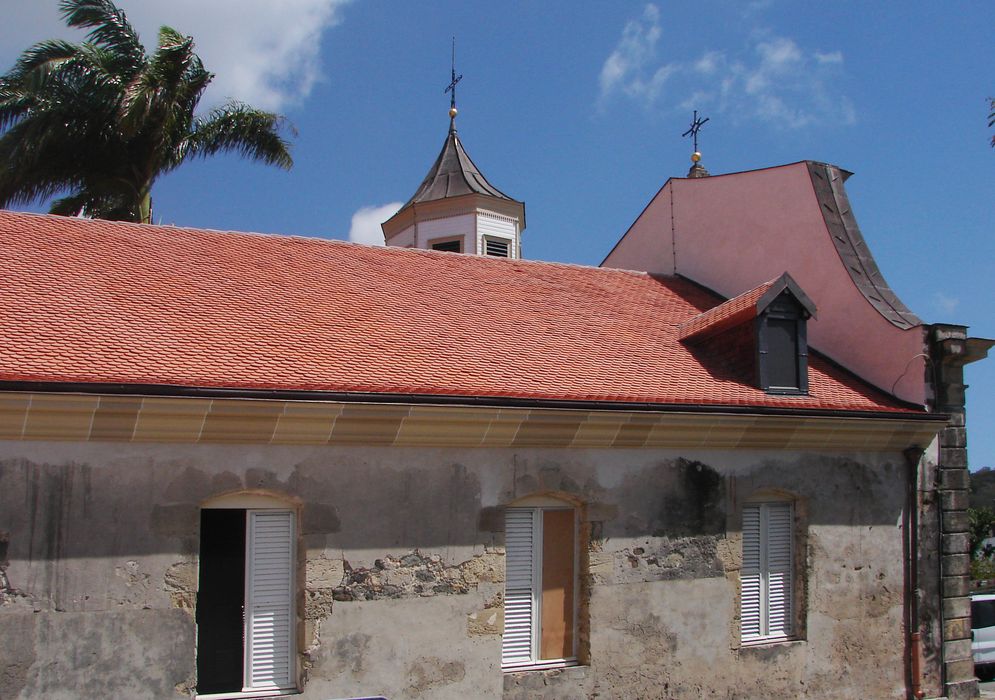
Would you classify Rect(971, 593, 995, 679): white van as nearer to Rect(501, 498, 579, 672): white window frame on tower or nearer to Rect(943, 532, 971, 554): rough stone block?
Rect(943, 532, 971, 554): rough stone block

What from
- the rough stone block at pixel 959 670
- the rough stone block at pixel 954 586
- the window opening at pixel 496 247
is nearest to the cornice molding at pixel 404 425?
the rough stone block at pixel 954 586

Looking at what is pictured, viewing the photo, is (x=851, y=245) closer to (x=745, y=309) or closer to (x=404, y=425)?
(x=745, y=309)

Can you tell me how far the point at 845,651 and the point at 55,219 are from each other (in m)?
11.7

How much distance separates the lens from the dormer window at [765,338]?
12320mm

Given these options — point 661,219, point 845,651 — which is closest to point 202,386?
point 845,651

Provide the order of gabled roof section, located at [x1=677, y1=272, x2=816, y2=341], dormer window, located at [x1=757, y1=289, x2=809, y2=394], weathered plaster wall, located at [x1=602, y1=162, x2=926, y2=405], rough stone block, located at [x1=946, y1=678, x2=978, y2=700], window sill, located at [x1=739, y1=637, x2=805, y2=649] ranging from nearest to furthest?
window sill, located at [x1=739, y1=637, x2=805, y2=649] → dormer window, located at [x1=757, y1=289, x2=809, y2=394] → gabled roof section, located at [x1=677, y1=272, x2=816, y2=341] → rough stone block, located at [x1=946, y1=678, x2=978, y2=700] → weathered plaster wall, located at [x1=602, y1=162, x2=926, y2=405]

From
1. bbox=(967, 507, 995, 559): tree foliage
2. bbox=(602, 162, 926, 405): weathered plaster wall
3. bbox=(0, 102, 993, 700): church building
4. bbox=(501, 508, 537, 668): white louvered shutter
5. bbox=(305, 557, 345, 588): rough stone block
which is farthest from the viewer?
bbox=(967, 507, 995, 559): tree foliage

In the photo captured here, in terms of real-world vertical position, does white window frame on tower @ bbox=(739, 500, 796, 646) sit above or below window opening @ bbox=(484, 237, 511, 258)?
below

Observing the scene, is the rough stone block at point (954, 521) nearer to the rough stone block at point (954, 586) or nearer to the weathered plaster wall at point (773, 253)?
the rough stone block at point (954, 586)

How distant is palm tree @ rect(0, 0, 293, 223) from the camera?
65.7 feet

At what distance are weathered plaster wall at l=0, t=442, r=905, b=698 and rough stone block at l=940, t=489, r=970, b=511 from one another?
699 mm

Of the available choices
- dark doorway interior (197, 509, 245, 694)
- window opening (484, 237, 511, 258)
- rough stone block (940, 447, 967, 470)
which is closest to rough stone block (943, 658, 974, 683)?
rough stone block (940, 447, 967, 470)

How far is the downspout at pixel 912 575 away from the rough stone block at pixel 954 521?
0.45m

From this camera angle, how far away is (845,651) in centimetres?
1221
